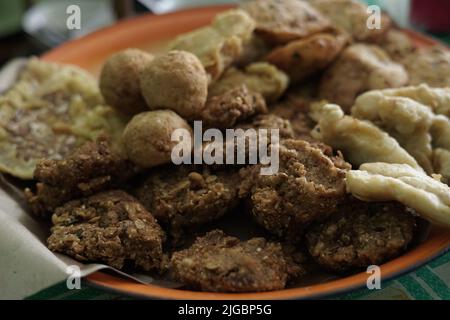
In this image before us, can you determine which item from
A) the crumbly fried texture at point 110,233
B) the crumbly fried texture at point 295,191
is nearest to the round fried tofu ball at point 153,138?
the crumbly fried texture at point 110,233

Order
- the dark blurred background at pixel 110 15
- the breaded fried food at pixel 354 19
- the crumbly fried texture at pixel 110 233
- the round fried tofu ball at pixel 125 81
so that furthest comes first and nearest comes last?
1. the dark blurred background at pixel 110 15
2. the breaded fried food at pixel 354 19
3. the round fried tofu ball at pixel 125 81
4. the crumbly fried texture at pixel 110 233

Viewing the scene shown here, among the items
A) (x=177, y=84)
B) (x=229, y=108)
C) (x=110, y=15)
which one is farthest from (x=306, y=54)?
(x=110, y=15)

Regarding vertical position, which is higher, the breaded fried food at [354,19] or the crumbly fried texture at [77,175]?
the breaded fried food at [354,19]

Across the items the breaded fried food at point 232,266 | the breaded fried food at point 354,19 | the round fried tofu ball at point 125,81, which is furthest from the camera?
the breaded fried food at point 354,19

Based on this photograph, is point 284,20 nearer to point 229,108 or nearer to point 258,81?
point 258,81

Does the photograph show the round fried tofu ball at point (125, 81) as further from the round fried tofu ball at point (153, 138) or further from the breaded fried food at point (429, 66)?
the breaded fried food at point (429, 66)

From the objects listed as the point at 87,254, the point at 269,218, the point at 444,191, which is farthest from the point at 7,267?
the point at 444,191
